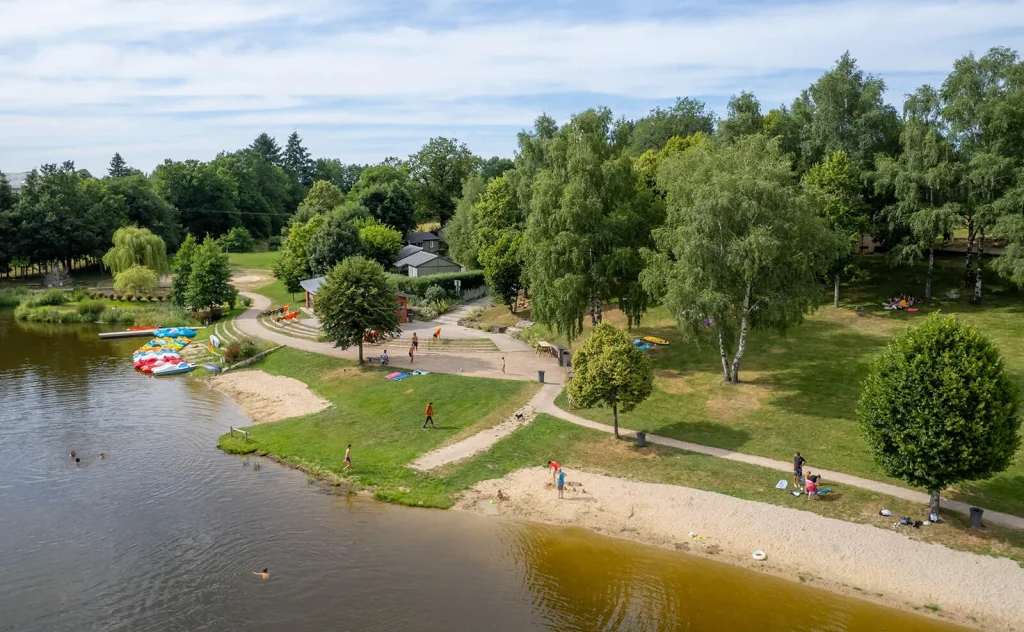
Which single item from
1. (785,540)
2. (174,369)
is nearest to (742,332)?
(785,540)

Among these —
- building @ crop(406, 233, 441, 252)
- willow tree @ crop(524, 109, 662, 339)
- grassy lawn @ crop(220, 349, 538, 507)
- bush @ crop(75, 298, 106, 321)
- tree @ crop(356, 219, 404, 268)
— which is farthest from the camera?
building @ crop(406, 233, 441, 252)

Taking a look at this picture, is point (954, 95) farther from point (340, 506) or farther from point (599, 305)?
point (340, 506)

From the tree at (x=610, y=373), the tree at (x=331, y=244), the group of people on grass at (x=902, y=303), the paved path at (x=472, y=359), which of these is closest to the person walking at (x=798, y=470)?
the tree at (x=610, y=373)

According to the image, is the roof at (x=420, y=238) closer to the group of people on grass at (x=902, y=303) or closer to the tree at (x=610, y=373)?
the group of people on grass at (x=902, y=303)

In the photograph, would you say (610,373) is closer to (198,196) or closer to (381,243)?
(381,243)

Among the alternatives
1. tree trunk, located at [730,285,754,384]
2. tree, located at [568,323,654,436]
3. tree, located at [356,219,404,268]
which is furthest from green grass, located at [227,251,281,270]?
tree, located at [568,323,654,436]

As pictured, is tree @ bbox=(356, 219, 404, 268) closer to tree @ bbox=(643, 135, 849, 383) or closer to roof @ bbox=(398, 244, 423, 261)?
roof @ bbox=(398, 244, 423, 261)

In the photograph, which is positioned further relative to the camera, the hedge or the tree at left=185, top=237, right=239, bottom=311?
the tree at left=185, top=237, right=239, bottom=311
